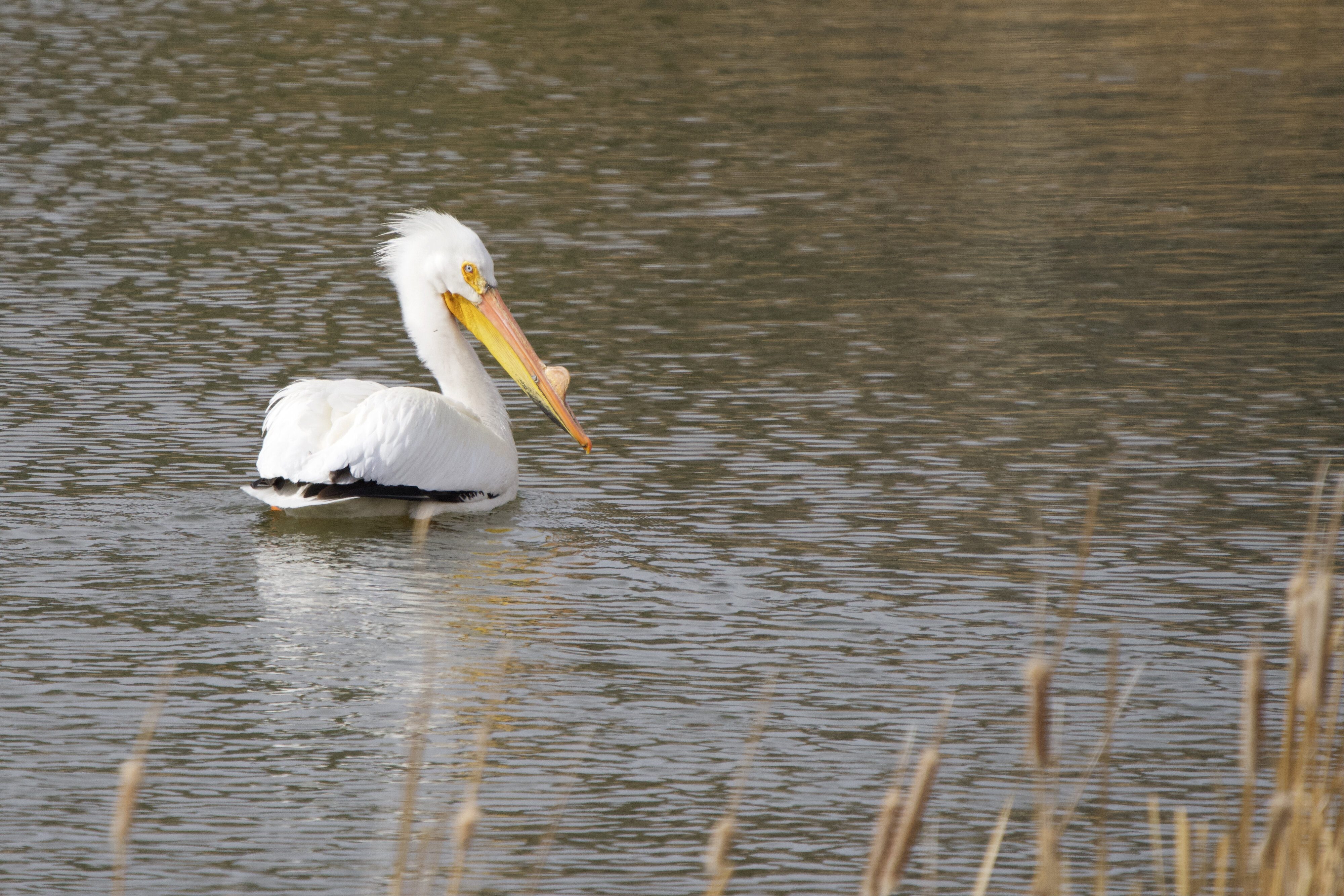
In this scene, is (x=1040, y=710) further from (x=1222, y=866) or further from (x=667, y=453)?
(x=667, y=453)

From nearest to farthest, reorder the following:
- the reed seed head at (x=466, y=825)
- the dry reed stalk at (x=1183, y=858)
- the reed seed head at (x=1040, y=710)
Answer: the reed seed head at (x=1040, y=710), the reed seed head at (x=466, y=825), the dry reed stalk at (x=1183, y=858)

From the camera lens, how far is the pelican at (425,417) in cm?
661

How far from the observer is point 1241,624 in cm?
561

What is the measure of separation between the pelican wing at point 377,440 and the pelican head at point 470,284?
1.85ft

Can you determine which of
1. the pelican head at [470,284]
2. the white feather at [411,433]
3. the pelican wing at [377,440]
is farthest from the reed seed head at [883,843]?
the pelican head at [470,284]

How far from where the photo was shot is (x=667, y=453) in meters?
7.59

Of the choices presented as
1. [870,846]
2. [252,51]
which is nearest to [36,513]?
[870,846]

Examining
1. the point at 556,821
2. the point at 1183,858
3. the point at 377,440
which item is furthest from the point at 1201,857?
the point at 377,440

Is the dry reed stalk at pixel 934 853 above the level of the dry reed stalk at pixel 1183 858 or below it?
below

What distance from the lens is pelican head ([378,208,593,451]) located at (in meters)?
7.51

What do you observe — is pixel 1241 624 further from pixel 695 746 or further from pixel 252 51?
pixel 252 51

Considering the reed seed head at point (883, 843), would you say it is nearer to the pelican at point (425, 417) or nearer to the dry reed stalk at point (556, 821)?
the dry reed stalk at point (556, 821)

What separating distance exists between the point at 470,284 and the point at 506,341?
0.82 feet

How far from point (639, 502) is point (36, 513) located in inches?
77.2
